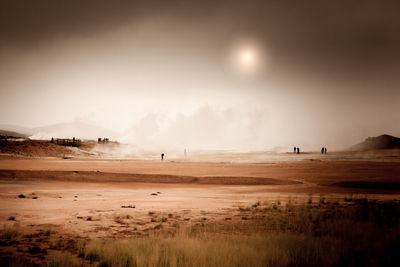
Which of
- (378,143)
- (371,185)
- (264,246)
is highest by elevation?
(378,143)

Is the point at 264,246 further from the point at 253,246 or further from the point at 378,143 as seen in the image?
the point at 378,143

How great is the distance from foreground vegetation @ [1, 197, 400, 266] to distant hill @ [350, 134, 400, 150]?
564 ft

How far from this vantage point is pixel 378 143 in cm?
16725

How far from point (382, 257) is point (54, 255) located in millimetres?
8021

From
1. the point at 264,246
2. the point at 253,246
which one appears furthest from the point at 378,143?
the point at 253,246

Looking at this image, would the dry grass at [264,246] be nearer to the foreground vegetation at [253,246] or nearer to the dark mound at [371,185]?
the foreground vegetation at [253,246]

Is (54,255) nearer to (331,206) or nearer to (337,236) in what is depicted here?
(337,236)

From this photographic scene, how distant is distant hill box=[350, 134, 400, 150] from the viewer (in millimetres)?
161538

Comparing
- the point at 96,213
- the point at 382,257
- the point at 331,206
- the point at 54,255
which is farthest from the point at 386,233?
the point at 96,213

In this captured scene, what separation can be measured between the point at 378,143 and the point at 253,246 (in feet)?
625

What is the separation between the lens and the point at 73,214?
12391 millimetres

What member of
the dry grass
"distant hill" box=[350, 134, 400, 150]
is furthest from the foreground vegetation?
"distant hill" box=[350, 134, 400, 150]

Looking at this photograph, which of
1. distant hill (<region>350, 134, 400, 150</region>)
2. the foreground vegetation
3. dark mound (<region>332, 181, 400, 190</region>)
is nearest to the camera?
the foreground vegetation

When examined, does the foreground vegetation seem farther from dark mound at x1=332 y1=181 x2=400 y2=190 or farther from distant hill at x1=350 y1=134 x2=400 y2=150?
distant hill at x1=350 y1=134 x2=400 y2=150
